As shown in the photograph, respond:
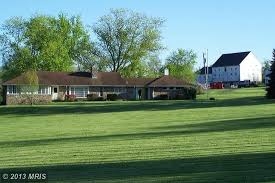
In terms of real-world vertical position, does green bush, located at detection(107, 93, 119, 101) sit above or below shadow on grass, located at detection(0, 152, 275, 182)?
above

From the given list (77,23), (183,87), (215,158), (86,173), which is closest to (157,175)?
(86,173)

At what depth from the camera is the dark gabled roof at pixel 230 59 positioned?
17238cm

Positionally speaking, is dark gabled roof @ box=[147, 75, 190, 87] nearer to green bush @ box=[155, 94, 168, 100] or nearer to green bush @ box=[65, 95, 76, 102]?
green bush @ box=[155, 94, 168, 100]

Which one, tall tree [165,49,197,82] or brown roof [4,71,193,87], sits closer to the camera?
brown roof [4,71,193,87]

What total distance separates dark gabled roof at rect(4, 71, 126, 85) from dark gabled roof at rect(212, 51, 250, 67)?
84036mm

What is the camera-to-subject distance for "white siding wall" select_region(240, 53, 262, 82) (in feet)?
561

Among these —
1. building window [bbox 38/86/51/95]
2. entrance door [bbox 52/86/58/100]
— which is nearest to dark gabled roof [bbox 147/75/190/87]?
entrance door [bbox 52/86/58/100]

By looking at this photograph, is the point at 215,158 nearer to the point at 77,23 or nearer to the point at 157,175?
the point at 157,175

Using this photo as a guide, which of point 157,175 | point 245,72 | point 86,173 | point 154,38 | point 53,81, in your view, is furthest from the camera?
point 245,72

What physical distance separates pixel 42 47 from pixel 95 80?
1631 cm

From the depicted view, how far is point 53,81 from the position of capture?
85875 mm

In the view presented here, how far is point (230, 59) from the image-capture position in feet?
579

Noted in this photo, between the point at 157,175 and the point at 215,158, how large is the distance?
3110 mm

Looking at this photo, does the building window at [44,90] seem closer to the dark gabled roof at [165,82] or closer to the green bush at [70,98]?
the green bush at [70,98]
